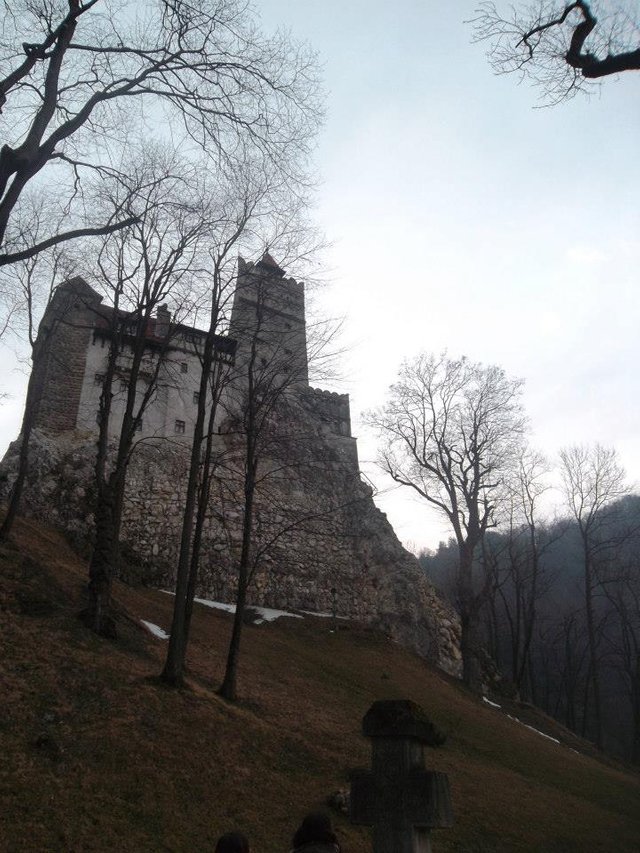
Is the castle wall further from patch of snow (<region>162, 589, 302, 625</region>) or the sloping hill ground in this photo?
patch of snow (<region>162, 589, 302, 625</region>)

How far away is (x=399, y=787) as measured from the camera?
16.5 ft

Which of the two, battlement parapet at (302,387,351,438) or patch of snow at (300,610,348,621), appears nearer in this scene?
patch of snow at (300,610,348,621)

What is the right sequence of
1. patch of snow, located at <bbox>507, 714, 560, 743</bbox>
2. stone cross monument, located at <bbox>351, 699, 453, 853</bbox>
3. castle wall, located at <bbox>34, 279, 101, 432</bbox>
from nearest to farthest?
stone cross monument, located at <bbox>351, 699, 453, 853</bbox>, patch of snow, located at <bbox>507, 714, 560, 743</bbox>, castle wall, located at <bbox>34, 279, 101, 432</bbox>

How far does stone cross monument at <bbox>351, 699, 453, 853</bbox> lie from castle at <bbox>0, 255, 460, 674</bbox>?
16.3m

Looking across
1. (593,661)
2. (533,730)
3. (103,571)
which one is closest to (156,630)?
(103,571)

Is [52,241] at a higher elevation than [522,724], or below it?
higher

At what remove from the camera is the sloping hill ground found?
7.52 metres

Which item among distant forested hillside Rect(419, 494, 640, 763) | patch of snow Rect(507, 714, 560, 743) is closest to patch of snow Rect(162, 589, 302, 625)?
distant forested hillside Rect(419, 494, 640, 763)

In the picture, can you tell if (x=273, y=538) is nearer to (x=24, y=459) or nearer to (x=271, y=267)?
(x=24, y=459)

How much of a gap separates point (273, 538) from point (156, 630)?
6418 millimetres

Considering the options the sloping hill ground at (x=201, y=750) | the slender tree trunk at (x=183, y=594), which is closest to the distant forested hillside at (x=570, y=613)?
the sloping hill ground at (x=201, y=750)

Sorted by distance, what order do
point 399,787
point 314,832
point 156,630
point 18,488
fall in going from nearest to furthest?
point 314,832 → point 399,787 → point 156,630 → point 18,488

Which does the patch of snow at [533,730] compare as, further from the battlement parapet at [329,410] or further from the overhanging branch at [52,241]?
the overhanging branch at [52,241]

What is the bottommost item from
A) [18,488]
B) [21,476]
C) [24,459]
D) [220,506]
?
[18,488]
